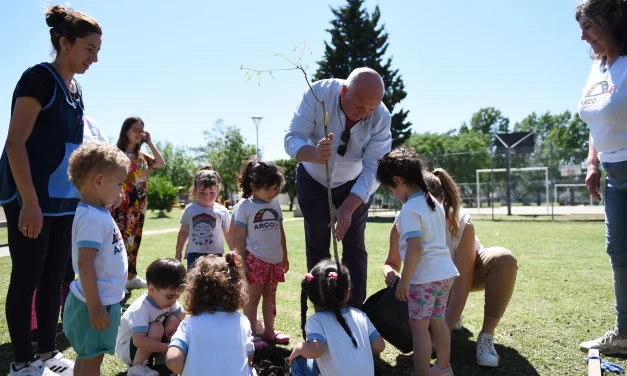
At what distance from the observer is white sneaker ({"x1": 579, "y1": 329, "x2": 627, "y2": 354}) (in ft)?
9.48

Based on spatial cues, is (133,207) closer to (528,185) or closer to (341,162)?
(341,162)

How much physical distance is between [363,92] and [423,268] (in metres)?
1.08

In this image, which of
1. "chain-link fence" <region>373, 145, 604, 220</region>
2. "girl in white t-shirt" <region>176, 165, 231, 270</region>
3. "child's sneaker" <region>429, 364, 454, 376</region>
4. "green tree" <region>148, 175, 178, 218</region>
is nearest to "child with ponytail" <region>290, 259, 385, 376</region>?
"child's sneaker" <region>429, 364, 454, 376</region>

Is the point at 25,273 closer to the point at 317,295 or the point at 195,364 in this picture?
the point at 195,364

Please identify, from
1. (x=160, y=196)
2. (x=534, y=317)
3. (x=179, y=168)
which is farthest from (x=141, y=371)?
(x=179, y=168)

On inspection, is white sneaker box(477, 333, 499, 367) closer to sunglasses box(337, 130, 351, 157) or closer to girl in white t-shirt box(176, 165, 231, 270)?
sunglasses box(337, 130, 351, 157)

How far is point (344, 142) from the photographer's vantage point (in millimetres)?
3158

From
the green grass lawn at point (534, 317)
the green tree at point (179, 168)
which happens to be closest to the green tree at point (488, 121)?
the green tree at point (179, 168)

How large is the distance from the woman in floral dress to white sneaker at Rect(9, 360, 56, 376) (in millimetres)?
2284

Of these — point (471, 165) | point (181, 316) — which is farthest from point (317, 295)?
point (471, 165)

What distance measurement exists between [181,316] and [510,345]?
2149mm

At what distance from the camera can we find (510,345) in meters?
3.11

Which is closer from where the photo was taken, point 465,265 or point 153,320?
point 153,320

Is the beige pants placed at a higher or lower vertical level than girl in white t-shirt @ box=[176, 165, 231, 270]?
lower
